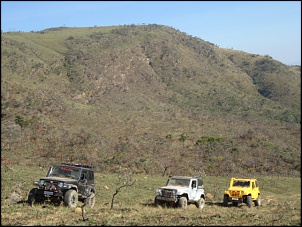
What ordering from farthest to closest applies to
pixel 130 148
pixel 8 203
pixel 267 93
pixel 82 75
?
pixel 267 93
pixel 82 75
pixel 130 148
pixel 8 203

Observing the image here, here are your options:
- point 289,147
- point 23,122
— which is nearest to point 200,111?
point 289,147

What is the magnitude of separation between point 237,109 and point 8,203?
6740cm

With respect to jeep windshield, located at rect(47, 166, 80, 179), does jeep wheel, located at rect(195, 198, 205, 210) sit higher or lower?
lower

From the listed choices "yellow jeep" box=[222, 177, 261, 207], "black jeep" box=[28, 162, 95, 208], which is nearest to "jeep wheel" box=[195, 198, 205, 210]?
"yellow jeep" box=[222, 177, 261, 207]

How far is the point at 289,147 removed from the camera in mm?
47875

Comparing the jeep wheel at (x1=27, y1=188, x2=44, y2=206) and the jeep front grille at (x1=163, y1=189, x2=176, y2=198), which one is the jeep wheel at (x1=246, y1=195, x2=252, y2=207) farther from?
the jeep wheel at (x1=27, y1=188, x2=44, y2=206)

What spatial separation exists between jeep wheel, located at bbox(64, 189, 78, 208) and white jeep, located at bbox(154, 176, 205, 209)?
3.97 meters

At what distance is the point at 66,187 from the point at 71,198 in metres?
0.51

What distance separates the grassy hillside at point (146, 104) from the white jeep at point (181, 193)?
1001 centimetres

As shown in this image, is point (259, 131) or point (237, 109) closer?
point (259, 131)

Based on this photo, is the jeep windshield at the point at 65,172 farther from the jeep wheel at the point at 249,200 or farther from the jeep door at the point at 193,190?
the jeep wheel at the point at 249,200

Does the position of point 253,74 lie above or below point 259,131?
above

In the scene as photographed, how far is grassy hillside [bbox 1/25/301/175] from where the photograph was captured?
130ft

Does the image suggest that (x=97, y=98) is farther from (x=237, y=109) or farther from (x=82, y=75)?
(x=237, y=109)
